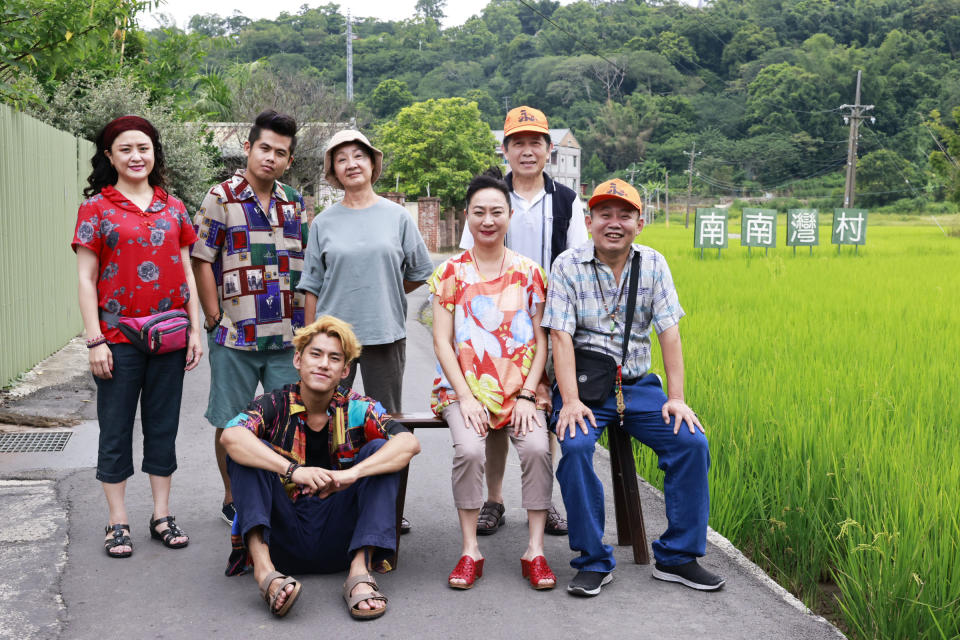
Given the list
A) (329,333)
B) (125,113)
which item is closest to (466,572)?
(329,333)

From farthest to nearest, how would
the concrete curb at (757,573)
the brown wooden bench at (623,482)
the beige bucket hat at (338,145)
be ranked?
the beige bucket hat at (338,145) → the brown wooden bench at (623,482) → the concrete curb at (757,573)

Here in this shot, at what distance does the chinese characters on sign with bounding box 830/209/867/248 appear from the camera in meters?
21.6

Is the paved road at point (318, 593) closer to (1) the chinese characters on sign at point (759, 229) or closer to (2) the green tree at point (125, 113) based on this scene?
(2) the green tree at point (125, 113)

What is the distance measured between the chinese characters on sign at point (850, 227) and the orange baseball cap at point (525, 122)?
18956 millimetres

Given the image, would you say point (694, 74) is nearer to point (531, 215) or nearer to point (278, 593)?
point (531, 215)

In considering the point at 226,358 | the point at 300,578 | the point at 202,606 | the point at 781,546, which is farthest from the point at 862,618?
the point at 226,358

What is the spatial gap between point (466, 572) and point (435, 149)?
1650 inches

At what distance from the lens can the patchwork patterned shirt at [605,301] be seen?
3836 mm

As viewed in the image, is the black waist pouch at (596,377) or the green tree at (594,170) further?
the green tree at (594,170)

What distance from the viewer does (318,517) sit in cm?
353

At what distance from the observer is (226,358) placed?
4.24 m

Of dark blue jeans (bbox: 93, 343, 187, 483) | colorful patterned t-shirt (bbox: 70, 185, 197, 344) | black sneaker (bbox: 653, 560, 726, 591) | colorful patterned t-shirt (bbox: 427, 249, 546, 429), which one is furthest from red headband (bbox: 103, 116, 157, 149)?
black sneaker (bbox: 653, 560, 726, 591)

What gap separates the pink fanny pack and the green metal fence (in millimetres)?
3828

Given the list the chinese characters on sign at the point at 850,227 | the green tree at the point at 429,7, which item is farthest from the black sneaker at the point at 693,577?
the green tree at the point at 429,7
